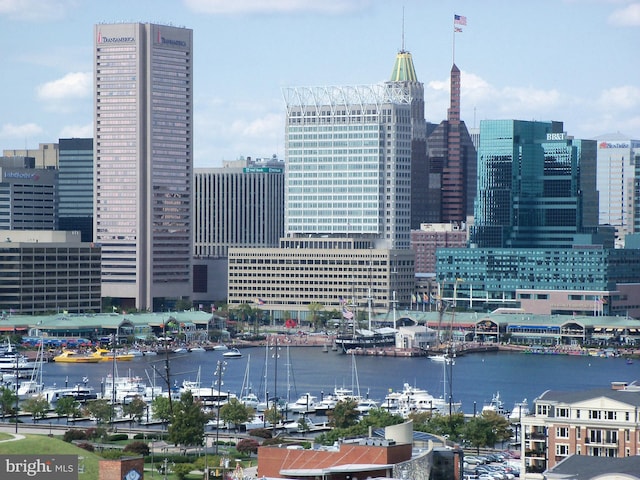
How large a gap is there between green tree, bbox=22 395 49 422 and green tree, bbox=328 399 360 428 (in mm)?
18870

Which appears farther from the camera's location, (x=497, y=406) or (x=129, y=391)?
(x=129, y=391)

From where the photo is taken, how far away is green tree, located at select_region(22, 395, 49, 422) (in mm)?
108375

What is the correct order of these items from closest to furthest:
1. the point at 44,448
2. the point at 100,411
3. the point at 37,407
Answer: the point at 44,448, the point at 100,411, the point at 37,407

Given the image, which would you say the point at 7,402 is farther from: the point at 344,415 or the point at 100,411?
the point at 344,415

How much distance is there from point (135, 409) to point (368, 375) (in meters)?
46.9

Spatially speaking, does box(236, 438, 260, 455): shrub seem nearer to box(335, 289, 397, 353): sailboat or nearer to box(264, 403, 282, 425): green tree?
box(264, 403, 282, 425): green tree

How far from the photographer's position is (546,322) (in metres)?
199

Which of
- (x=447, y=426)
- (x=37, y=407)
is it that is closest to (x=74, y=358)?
(x=37, y=407)

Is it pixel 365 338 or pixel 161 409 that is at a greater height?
pixel 161 409

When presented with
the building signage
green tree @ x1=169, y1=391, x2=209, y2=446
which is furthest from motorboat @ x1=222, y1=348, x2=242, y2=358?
the building signage

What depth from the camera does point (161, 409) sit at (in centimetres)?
10500

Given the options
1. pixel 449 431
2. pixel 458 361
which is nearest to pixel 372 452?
pixel 449 431

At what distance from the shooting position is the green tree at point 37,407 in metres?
108

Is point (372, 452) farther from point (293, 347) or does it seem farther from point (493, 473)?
point (293, 347)
